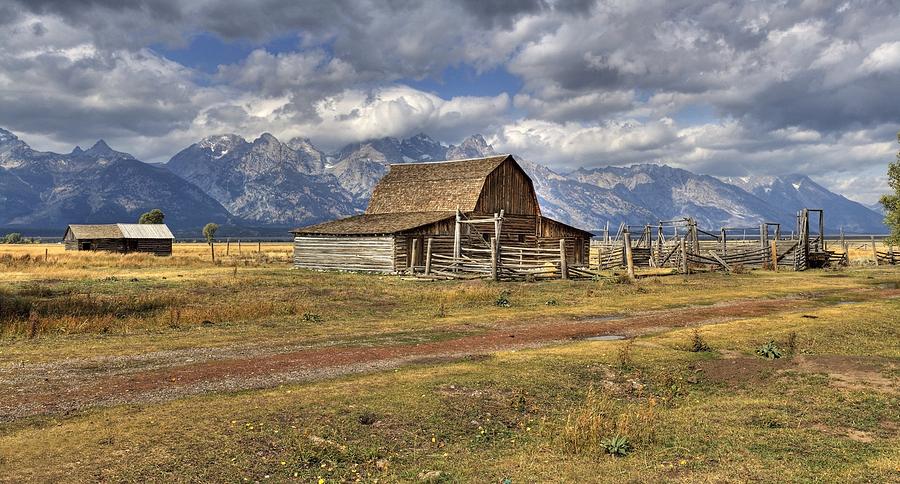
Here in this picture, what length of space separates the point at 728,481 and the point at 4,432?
28.5ft

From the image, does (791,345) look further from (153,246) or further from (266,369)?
(153,246)

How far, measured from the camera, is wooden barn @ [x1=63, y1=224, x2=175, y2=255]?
6912 cm

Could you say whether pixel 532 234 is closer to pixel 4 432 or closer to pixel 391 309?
pixel 391 309

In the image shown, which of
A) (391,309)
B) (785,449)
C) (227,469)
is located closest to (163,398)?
(227,469)

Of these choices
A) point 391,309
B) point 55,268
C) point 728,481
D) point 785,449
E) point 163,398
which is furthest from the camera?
point 55,268

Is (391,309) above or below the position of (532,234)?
below

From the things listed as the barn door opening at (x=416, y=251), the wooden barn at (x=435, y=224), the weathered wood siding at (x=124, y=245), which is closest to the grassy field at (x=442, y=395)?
the barn door opening at (x=416, y=251)

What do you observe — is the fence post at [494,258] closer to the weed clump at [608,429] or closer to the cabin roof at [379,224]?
the cabin roof at [379,224]

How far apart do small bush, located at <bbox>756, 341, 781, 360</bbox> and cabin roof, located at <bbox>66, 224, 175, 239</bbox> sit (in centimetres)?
6823

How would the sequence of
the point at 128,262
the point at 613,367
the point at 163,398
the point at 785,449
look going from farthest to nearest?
the point at 128,262
the point at 613,367
the point at 163,398
the point at 785,449

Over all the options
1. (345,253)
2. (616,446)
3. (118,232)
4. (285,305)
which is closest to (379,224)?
(345,253)

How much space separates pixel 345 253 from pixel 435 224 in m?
7.00

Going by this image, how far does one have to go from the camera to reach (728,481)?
6.48 meters

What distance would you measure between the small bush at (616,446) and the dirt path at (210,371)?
5.18 meters
